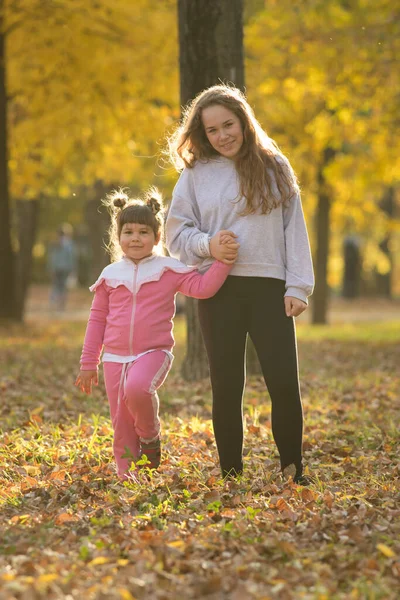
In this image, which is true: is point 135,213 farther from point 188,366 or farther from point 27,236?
point 27,236

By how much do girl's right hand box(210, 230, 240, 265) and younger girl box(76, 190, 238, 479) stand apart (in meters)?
0.29

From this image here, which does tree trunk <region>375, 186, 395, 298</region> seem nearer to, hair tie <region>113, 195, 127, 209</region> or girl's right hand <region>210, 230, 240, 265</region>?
hair tie <region>113, 195, 127, 209</region>

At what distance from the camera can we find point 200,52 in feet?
23.1

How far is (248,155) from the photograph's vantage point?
172 inches

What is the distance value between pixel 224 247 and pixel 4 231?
10.1 meters

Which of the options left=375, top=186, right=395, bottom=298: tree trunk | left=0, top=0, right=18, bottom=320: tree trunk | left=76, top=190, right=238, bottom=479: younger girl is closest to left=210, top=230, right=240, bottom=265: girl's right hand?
left=76, top=190, right=238, bottom=479: younger girl

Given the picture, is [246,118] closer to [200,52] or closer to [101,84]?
[200,52]

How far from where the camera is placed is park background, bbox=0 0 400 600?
335cm

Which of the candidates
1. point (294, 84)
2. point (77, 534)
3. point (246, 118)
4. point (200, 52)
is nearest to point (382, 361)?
point (294, 84)

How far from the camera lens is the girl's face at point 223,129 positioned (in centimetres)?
434

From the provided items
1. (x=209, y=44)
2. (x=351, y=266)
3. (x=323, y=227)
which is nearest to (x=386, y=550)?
(x=209, y=44)

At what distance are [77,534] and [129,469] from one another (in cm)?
82

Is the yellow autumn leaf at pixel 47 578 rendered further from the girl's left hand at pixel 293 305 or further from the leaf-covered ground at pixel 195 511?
the girl's left hand at pixel 293 305

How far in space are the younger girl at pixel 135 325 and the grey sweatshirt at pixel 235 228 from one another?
0.56ft
